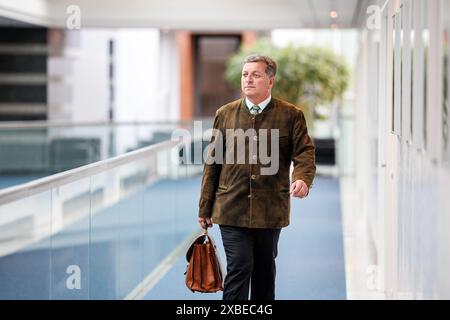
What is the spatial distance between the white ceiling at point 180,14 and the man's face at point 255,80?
10489 mm

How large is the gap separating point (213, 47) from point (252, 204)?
21.1 m

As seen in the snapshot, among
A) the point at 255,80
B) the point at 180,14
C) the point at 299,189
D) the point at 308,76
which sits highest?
the point at 180,14

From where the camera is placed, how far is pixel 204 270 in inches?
180

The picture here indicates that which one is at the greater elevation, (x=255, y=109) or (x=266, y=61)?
(x=266, y=61)

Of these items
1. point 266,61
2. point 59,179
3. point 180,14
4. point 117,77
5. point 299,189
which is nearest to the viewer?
point 299,189

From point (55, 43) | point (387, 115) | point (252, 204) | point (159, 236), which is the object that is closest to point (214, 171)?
point (252, 204)

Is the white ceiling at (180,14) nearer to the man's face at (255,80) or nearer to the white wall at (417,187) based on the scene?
the white wall at (417,187)

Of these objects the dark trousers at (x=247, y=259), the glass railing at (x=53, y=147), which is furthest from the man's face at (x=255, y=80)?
the glass railing at (x=53, y=147)

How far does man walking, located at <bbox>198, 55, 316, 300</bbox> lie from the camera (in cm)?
448

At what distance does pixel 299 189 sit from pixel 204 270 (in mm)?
637

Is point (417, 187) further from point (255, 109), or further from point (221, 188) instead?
point (221, 188)

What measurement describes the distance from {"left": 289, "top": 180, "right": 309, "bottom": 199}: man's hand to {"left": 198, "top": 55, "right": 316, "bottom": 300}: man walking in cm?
4

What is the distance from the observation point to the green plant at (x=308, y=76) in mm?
19031

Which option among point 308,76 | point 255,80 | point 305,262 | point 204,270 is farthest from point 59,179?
point 308,76
